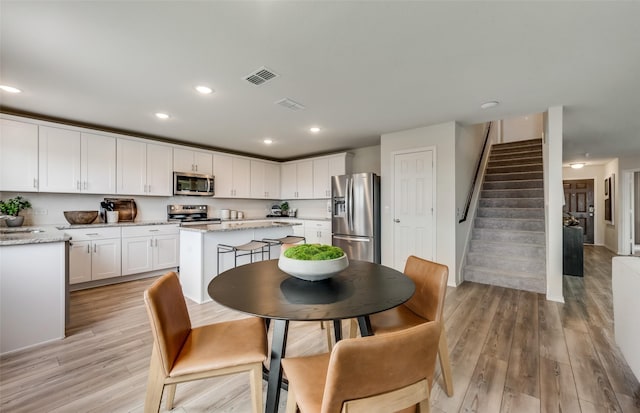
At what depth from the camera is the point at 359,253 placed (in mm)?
4715

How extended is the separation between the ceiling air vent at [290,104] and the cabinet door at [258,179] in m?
3.02

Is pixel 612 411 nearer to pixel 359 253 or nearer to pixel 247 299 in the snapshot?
pixel 247 299

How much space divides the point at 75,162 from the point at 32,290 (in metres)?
2.40

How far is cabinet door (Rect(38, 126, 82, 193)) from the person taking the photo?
11.8 ft

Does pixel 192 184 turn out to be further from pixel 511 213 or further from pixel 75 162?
pixel 511 213

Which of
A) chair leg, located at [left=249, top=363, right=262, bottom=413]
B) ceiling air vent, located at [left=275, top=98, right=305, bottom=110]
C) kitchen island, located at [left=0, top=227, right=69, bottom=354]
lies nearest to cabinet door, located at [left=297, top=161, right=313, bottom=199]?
ceiling air vent, located at [left=275, top=98, right=305, bottom=110]

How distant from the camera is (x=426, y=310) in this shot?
1.65 metres

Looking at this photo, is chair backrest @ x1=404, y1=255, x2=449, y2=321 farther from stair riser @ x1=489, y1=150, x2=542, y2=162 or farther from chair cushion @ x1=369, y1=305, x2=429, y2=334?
stair riser @ x1=489, y1=150, x2=542, y2=162

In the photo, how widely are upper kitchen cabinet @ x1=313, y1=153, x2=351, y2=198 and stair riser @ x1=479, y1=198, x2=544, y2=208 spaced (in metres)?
2.71

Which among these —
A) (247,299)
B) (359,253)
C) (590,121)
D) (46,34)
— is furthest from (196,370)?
(590,121)

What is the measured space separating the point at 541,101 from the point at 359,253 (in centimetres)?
320

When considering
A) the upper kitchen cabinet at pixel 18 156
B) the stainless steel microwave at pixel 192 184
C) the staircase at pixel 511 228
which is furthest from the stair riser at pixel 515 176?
the upper kitchen cabinet at pixel 18 156

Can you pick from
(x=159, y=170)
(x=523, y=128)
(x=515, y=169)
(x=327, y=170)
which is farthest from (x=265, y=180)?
(x=523, y=128)

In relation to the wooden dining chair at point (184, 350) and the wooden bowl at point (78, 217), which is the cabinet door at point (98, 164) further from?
the wooden dining chair at point (184, 350)
